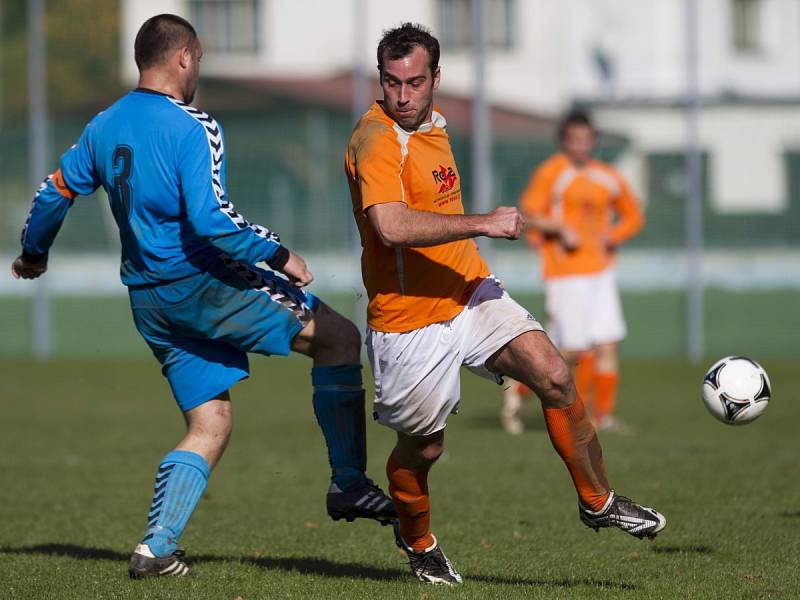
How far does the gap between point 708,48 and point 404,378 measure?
1646cm

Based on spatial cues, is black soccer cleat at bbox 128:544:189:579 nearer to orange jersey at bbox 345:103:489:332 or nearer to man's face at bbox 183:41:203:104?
orange jersey at bbox 345:103:489:332

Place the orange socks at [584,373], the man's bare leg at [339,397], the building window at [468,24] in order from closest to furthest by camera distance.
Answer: the man's bare leg at [339,397] < the orange socks at [584,373] < the building window at [468,24]

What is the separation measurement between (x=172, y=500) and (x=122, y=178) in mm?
1358

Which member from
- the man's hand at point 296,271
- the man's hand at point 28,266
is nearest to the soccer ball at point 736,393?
the man's hand at point 296,271

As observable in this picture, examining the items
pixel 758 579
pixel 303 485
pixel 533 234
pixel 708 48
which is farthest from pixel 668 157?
pixel 758 579

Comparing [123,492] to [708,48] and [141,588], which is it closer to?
[141,588]

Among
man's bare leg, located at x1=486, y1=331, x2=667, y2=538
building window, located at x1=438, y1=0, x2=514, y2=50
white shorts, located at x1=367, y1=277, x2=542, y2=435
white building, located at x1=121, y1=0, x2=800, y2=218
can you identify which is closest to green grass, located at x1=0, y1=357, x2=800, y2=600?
man's bare leg, located at x1=486, y1=331, x2=667, y2=538

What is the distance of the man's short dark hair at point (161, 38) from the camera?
232 inches

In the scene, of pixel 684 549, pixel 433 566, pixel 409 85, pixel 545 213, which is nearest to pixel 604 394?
pixel 545 213

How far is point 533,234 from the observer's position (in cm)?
1158

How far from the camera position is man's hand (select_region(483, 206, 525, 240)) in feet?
17.3

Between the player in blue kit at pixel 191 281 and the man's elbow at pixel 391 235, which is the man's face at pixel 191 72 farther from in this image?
the man's elbow at pixel 391 235

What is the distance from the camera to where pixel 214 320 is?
19.3 ft

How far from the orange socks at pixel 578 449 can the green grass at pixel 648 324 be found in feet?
39.9
